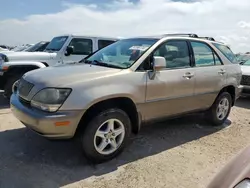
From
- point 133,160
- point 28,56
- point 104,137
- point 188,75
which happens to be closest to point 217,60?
point 188,75

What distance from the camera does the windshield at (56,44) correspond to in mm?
8172

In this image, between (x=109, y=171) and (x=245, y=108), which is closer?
(x=109, y=171)

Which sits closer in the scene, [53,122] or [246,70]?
[53,122]

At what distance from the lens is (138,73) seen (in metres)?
4.03

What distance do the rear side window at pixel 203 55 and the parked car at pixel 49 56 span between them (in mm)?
2538

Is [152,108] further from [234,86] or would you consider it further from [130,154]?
[234,86]

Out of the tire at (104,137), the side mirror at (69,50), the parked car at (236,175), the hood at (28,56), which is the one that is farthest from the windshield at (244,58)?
the parked car at (236,175)

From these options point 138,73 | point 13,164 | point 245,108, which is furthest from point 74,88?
point 245,108

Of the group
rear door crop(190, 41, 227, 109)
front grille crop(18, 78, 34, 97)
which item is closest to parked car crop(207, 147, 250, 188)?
front grille crop(18, 78, 34, 97)

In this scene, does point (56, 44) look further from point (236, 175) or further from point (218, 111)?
point (236, 175)

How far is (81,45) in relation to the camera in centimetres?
833

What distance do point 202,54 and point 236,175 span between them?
373cm

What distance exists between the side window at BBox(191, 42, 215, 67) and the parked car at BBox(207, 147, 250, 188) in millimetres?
3184

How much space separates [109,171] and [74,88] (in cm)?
113
